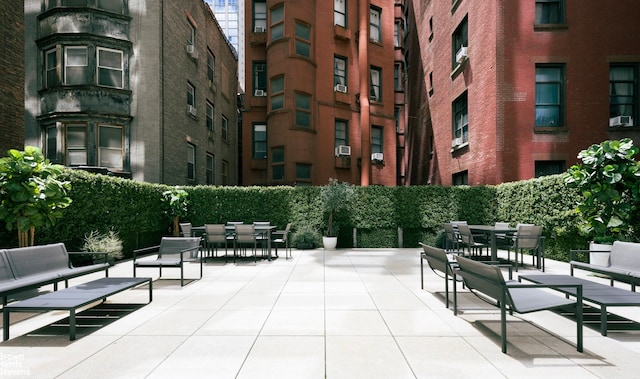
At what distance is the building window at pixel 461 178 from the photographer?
1700 cm

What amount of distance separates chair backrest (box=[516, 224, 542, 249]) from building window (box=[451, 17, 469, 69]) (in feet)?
35.6

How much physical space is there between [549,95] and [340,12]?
13.4 meters

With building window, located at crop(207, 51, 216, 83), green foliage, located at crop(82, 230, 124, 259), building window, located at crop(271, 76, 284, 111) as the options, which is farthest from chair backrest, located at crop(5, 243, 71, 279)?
building window, located at crop(207, 51, 216, 83)

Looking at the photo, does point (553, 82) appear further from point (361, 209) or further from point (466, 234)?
point (361, 209)

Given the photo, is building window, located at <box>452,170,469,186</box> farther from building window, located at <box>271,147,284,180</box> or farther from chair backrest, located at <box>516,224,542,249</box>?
building window, located at <box>271,147,284,180</box>

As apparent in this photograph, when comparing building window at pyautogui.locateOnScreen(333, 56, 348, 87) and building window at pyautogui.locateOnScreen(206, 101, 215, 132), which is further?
building window at pyautogui.locateOnScreen(206, 101, 215, 132)

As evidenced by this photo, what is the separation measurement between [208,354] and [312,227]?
11068 millimetres

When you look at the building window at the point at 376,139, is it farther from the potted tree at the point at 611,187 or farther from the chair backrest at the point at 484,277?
the chair backrest at the point at 484,277

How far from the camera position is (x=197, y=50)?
19578 millimetres

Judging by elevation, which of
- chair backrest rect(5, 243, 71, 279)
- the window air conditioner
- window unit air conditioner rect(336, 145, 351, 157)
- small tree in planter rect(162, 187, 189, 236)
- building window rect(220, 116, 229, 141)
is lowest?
chair backrest rect(5, 243, 71, 279)

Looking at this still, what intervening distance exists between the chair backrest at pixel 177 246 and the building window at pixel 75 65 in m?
11.0

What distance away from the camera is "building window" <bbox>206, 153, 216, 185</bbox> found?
21516mm

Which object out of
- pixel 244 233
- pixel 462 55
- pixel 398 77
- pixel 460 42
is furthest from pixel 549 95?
pixel 244 233

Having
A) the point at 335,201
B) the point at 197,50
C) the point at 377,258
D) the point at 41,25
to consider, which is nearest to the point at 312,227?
the point at 335,201
